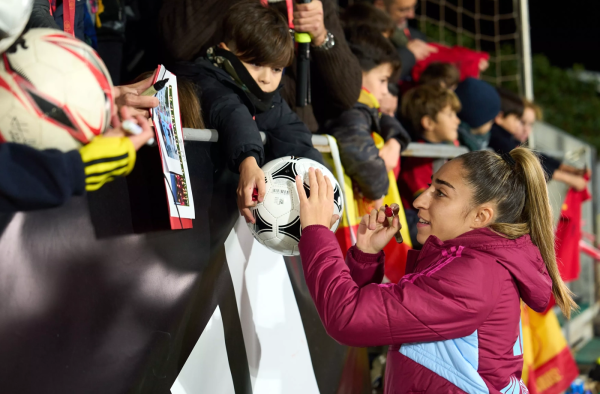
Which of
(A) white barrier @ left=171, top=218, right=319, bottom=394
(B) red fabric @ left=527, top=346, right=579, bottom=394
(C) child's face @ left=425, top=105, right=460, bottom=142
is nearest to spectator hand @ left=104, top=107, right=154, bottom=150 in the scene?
(A) white barrier @ left=171, top=218, right=319, bottom=394

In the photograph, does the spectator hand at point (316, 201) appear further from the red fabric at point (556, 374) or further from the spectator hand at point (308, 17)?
the red fabric at point (556, 374)

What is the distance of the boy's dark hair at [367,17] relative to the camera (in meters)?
3.84

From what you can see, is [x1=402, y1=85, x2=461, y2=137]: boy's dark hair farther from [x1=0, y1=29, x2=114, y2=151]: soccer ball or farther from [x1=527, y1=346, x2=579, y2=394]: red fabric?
[x1=0, y1=29, x2=114, y2=151]: soccer ball

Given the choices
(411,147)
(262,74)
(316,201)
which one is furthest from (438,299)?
(411,147)

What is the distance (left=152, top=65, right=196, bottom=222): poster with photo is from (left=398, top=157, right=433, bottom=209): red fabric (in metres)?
2.28

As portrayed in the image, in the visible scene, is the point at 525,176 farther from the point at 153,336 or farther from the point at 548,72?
the point at 548,72

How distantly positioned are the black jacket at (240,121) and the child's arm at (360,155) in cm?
49

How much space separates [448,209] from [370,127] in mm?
1336

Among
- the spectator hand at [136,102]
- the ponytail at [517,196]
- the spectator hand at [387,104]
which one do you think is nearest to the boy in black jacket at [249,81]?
the spectator hand at [136,102]

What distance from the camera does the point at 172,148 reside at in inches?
71.9

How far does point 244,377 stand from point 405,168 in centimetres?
212

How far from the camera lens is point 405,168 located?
4.01 meters

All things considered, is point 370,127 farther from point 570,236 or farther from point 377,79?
point 570,236

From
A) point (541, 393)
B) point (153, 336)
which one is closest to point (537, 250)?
point (153, 336)
